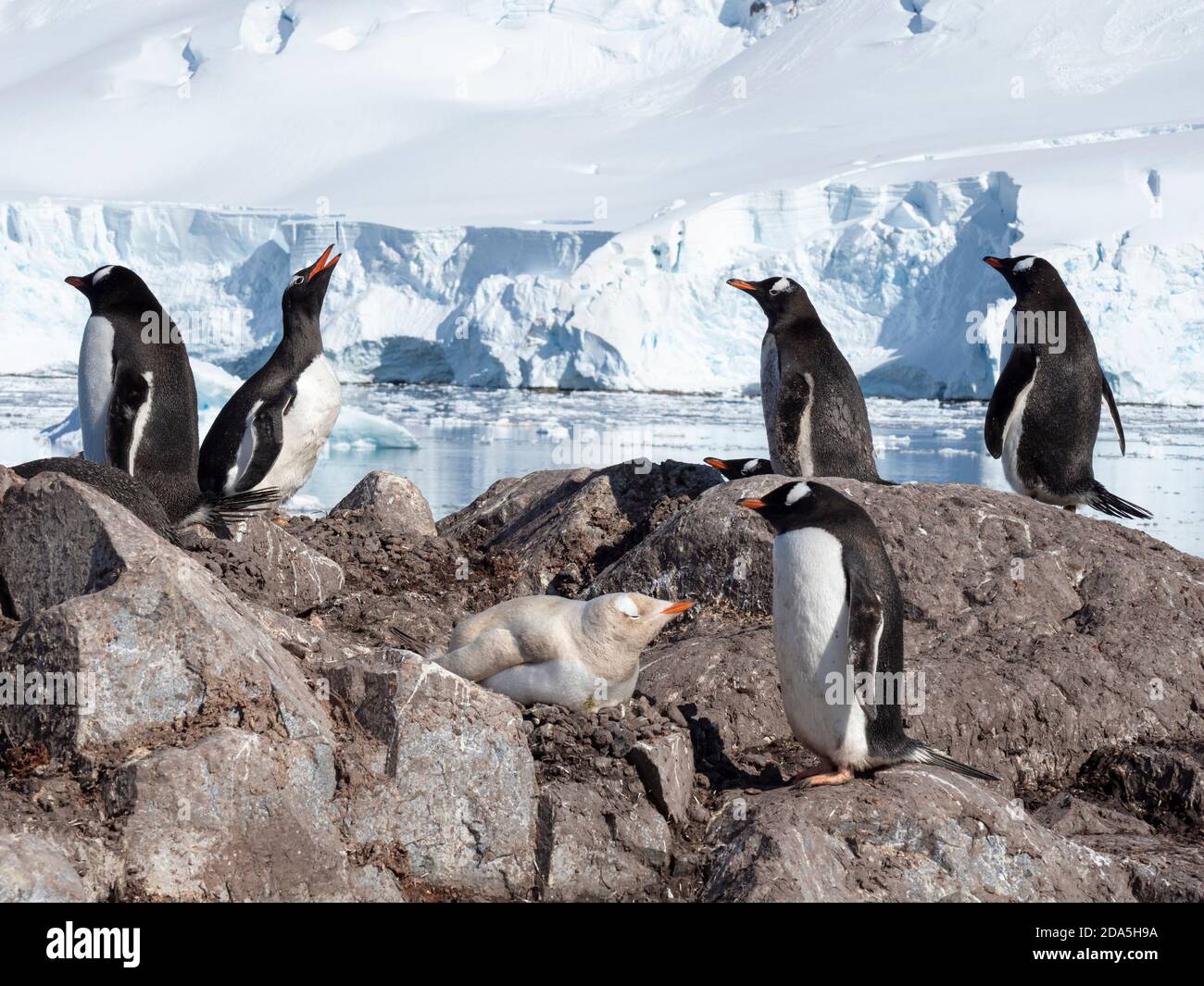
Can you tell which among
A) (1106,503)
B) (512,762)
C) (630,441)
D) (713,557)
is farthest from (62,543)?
(630,441)

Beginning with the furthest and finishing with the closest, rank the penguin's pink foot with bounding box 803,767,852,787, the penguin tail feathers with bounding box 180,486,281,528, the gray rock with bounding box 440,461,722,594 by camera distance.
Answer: the gray rock with bounding box 440,461,722,594 < the penguin tail feathers with bounding box 180,486,281,528 < the penguin's pink foot with bounding box 803,767,852,787

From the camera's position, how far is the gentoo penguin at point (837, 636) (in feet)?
11.2

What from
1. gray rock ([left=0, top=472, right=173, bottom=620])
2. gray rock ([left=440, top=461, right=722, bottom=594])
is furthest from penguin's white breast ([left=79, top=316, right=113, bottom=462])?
gray rock ([left=0, top=472, right=173, bottom=620])

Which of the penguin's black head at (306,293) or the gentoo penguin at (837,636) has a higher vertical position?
the penguin's black head at (306,293)

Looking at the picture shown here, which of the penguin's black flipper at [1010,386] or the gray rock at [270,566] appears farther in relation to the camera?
the penguin's black flipper at [1010,386]

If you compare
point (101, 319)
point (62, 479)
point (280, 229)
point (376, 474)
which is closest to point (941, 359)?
point (280, 229)

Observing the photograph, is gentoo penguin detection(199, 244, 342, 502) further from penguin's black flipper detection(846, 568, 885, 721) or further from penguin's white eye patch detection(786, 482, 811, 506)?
penguin's black flipper detection(846, 568, 885, 721)

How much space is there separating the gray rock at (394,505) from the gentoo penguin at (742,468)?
1763 millimetres

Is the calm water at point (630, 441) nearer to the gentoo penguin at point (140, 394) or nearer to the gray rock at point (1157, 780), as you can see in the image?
the gentoo penguin at point (140, 394)

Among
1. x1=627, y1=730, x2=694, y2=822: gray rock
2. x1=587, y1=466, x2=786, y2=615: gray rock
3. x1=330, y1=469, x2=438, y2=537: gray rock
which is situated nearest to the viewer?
x1=627, y1=730, x2=694, y2=822: gray rock

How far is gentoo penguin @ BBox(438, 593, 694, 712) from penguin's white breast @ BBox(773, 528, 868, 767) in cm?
41

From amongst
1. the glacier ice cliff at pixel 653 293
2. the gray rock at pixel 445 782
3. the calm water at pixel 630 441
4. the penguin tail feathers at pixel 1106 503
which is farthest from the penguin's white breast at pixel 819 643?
the glacier ice cliff at pixel 653 293

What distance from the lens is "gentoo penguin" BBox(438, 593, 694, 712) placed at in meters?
3.23

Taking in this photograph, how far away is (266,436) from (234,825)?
3.44m
